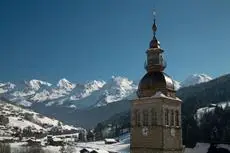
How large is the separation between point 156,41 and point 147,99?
570cm

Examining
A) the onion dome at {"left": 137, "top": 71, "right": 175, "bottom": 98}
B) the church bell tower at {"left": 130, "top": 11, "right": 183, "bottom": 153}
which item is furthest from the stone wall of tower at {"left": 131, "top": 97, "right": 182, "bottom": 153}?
the onion dome at {"left": 137, "top": 71, "right": 175, "bottom": 98}

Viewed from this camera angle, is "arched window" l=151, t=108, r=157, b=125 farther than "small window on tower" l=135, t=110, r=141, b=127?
No

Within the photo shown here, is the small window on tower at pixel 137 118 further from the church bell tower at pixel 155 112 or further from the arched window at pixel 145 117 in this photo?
the arched window at pixel 145 117

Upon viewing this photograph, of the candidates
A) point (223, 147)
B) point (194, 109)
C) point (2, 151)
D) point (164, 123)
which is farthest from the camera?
point (194, 109)

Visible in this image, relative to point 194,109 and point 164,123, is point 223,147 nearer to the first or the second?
point 194,109

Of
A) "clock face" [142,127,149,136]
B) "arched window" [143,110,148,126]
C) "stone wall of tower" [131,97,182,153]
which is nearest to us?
"stone wall of tower" [131,97,182,153]

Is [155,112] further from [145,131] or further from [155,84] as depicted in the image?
[155,84]

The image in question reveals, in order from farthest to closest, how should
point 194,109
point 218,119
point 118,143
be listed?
point 118,143 < point 194,109 < point 218,119

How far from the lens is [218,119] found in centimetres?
15325

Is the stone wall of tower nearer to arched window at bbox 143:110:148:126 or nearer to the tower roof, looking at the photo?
arched window at bbox 143:110:148:126

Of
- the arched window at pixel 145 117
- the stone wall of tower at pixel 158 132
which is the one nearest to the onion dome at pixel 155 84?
the stone wall of tower at pixel 158 132

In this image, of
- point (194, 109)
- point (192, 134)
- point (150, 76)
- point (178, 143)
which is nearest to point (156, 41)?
point (150, 76)

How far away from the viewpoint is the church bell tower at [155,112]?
31.9m

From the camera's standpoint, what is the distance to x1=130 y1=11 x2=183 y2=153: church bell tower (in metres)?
31.9
